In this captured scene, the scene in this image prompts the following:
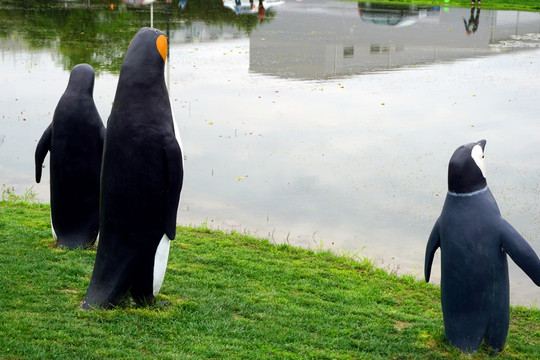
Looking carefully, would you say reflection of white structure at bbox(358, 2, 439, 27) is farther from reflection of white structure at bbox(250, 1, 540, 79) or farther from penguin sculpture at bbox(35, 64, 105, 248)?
penguin sculpture at bbox(35, 64, 105, 248)

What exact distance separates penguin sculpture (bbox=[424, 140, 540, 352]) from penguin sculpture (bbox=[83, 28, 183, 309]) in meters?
2.31

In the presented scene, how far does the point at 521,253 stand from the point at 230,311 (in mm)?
2539

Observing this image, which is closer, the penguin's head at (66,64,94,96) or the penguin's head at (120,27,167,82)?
the penguin's head at (120,27,167,82)

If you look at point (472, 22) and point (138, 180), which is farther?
point (472, 22)

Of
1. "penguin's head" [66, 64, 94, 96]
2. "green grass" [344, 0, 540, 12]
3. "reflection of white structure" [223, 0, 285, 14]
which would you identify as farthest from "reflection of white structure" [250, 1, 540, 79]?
"penguin's head" [66, 64, 94, 96]

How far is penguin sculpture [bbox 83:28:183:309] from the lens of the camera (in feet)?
19.2

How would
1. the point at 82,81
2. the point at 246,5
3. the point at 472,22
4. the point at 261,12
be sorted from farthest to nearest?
the point at 246,5 → the point at 261,12 → the point at 472,22 → the point at 82,81

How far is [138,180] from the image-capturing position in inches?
231

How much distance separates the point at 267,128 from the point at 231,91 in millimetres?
3271

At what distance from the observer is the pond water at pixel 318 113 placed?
9.97m

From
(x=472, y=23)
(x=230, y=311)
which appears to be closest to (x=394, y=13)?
(x=472, y=23)

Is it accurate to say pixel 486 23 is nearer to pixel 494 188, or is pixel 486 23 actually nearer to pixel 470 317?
pixel 494 188

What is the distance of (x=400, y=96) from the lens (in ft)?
55.8

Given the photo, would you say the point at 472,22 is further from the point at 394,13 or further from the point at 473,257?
the point at 473,257
